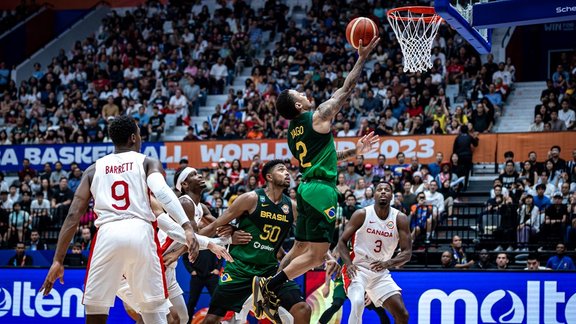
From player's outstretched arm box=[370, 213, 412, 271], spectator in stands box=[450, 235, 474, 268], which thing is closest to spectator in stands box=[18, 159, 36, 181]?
spectator in stands box=[450, 235, 474, 268]

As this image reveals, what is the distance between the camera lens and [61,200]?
22.1 meters

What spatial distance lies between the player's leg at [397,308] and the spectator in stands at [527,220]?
6.18 metres

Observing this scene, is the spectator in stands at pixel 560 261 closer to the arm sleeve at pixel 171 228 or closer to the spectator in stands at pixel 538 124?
the spectator in stands at pixel 538 124

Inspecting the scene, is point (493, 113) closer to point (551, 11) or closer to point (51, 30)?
point (551, 11)

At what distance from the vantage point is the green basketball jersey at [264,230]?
1080cm

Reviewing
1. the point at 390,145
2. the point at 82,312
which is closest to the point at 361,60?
the point at 82,312

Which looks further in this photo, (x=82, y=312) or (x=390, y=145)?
(x=390, y=145)

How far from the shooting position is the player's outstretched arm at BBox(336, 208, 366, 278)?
39.8 ft

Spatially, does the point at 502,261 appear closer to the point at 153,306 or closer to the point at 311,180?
the point at 311,180

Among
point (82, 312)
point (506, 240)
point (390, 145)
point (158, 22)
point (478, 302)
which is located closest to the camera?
point (478, 302)

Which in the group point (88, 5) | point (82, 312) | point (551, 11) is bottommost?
point (82, 312)

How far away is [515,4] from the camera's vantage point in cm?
1168

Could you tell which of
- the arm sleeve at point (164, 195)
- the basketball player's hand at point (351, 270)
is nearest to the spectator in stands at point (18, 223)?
the basketball player's hand at point (351, 270)

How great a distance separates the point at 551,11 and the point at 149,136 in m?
16.3
